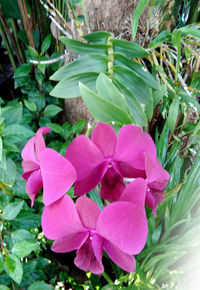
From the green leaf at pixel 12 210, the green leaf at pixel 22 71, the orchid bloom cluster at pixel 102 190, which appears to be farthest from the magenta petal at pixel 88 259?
the green leaf at pixel 22 71

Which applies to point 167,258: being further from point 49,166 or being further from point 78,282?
point 49,166

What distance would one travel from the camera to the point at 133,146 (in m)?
0.38

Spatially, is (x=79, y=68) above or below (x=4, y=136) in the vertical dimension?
above

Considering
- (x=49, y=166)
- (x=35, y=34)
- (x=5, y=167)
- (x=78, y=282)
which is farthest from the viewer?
(x=78, y=282)

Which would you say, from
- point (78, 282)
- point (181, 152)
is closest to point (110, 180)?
point (181, 152)

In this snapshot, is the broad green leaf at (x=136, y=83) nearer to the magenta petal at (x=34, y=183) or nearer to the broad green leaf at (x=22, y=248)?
the magenta petal at (x=34, y=183)

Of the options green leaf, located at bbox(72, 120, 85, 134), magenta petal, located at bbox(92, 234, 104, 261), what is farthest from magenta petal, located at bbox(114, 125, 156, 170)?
green leaf, located at bbox(72, 120, 85, 134)

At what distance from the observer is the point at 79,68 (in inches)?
19.7

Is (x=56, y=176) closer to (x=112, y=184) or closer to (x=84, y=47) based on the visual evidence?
(x=112, y=184)

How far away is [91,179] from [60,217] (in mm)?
73

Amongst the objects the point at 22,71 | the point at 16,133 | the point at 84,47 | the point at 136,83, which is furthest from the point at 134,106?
the point at 22,71

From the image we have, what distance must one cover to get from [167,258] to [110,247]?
Result: 535 millimetres

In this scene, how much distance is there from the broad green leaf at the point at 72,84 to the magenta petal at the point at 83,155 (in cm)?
13

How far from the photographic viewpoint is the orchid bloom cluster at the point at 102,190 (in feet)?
1.11
